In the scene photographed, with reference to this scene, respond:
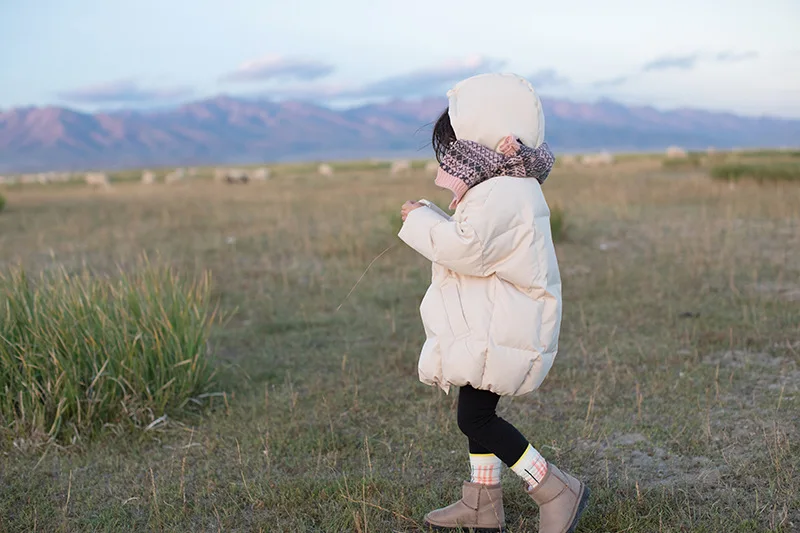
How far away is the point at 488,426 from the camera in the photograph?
8.41ft

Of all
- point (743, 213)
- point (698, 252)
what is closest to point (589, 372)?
point (698, 252)

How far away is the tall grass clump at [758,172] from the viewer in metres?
16.2

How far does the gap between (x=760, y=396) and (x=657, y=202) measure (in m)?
10.2

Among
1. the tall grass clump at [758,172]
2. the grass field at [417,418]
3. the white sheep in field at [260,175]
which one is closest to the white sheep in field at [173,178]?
the white sheep in field at [260,175]

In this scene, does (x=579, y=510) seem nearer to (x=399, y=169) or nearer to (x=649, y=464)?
(x=649, y=464)

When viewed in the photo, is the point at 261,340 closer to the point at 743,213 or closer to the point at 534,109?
the point at 534,109

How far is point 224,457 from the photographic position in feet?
12.2

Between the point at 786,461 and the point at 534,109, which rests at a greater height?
the point at 534,109

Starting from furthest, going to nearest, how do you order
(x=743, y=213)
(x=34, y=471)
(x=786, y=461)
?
(x=743, y=213) < (x=34, y=471) < (x=786, y=461)

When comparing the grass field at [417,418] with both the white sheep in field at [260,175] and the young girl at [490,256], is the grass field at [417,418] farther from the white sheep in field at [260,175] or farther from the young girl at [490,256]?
the white sheep in field at [260,175]

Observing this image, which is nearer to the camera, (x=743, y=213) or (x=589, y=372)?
(x=589, y=372)

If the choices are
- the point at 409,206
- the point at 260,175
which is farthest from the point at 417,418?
the point at 260,175

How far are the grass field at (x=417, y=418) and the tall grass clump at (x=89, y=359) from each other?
146mm

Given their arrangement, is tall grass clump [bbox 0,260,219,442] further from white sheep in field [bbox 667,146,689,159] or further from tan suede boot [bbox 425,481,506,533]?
white sheep in field [bbox 667,146,689,159]
